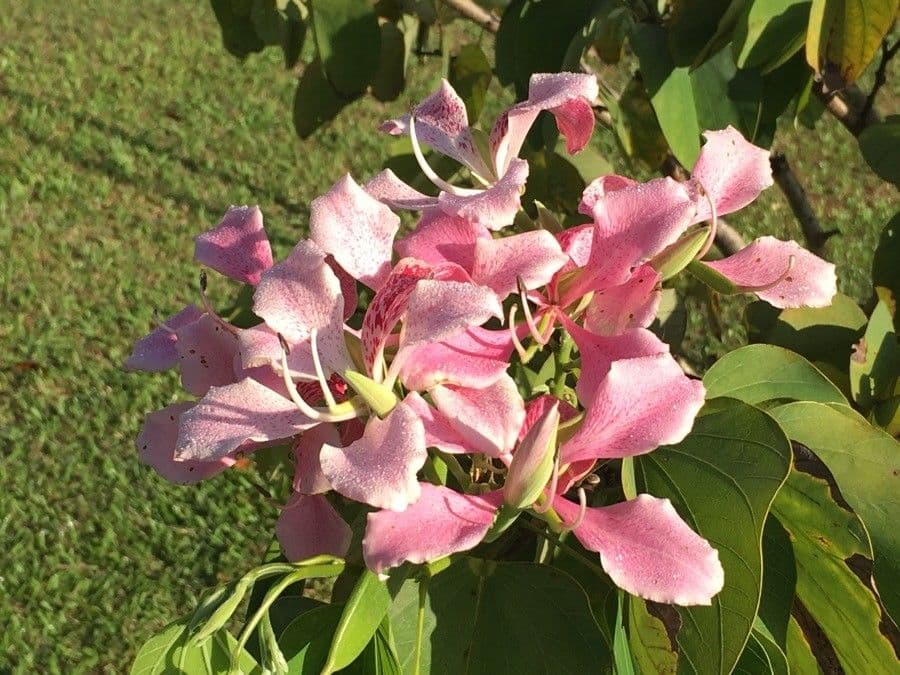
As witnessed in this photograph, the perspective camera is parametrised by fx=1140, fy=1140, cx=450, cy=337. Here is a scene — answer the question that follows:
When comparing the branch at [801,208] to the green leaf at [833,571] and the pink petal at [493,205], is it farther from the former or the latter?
the pink petal at [493,205]

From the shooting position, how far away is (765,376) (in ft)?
2.75

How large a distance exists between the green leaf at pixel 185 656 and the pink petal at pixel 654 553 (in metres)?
0.23

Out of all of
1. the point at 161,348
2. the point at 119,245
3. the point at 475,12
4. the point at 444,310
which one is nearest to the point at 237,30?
the point at 475,12

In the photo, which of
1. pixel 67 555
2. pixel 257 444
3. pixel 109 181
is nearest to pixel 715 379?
pixel 257 444

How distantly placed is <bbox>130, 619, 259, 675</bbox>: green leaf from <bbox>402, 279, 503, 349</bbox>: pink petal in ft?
0.77

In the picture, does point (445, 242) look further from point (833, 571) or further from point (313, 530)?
point (833, 571)

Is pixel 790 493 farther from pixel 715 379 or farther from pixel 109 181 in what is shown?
pixel 109 181

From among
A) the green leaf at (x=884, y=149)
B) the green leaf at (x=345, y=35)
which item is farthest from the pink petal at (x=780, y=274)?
the green leaf at (x=345, y=35)

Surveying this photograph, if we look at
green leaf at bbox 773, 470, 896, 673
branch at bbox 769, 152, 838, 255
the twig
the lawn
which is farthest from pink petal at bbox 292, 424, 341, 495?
the lawn

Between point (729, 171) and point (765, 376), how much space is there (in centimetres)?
16

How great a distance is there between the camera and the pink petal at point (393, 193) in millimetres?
736

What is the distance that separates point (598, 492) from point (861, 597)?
0.20 m

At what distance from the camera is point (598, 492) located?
0.86m

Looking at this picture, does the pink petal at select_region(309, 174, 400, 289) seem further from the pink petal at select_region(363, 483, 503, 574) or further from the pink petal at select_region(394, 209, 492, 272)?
the pink petal at select_region(363, 483, 503, 574)
